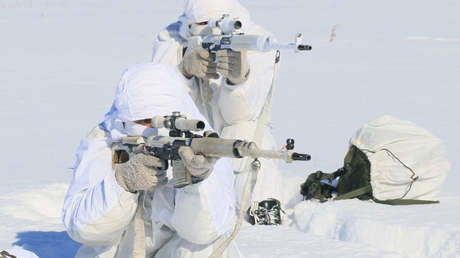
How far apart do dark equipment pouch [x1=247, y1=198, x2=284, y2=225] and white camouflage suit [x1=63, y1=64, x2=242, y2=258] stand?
6.67 feet

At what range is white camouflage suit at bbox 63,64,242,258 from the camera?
3195 millimetres

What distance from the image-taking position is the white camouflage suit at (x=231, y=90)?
545cm

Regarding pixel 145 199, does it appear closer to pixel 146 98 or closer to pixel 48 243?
pixel 146 98

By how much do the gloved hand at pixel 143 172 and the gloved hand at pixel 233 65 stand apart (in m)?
1.82

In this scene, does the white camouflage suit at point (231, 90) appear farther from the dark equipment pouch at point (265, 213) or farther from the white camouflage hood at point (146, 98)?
the white camouflage hood at point (146, 98)

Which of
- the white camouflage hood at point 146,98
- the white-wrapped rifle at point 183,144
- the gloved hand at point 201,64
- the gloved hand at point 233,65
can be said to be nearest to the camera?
the white-wrapped rifle at point 183,144

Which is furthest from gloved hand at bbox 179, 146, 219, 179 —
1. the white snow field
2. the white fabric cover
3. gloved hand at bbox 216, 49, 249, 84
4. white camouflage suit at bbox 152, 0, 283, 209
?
the white fabric cover

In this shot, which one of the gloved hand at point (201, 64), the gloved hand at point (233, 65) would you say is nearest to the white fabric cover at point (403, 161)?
the gloved hand at point (233, 65)

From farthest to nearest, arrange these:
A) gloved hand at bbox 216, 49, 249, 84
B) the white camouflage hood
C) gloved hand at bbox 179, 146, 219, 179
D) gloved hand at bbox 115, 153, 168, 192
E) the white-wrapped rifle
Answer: gloved hand at bbox 216, 49, 249, 84 → the white camouflage hood → gloved hand at bbox 115, 153, 168, 192 → gloved hand at bbox 179, 146, 219, 179 → the white-wrapped rifle

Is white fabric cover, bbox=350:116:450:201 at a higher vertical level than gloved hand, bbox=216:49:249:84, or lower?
lower

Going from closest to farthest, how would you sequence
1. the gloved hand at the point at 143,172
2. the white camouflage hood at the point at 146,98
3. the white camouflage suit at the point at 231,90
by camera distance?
the gloved hand at the point at 143,172
the white camouflage hood at the point at 146,98
the white camouflage suit at the point at 231,90

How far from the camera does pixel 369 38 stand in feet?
59.7

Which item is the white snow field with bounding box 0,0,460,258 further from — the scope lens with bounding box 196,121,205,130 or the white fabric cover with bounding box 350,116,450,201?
the scope lens with bounding box 196,121,205,130

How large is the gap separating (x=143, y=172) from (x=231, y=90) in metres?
2.31
